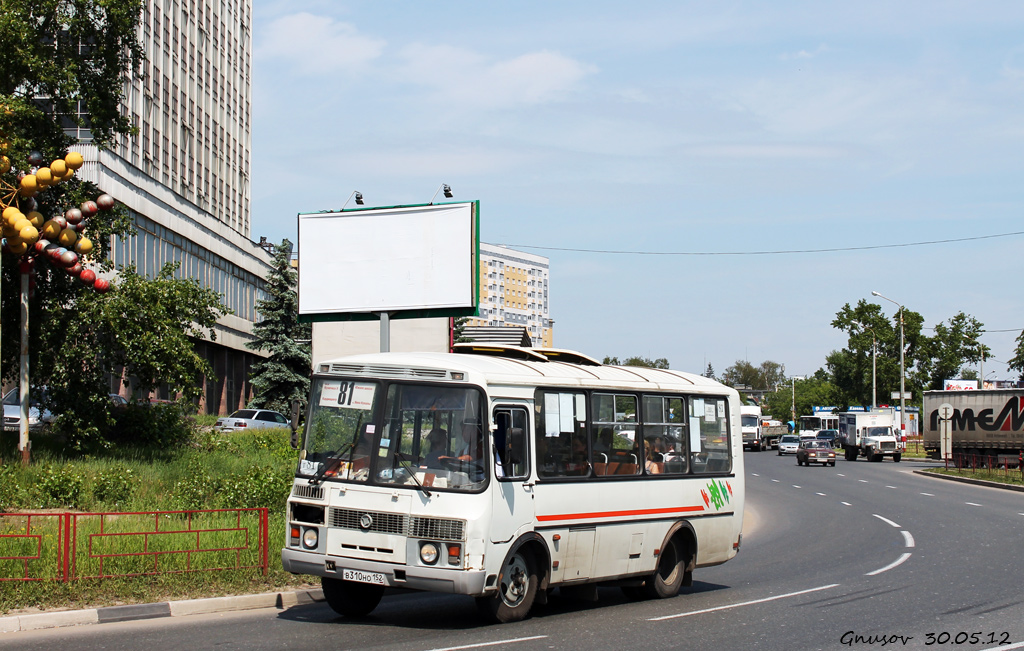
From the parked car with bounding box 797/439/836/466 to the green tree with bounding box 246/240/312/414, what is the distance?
2538cm

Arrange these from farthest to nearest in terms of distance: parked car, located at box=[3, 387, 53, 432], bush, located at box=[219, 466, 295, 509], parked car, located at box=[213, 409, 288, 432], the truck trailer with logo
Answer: the truck trailer with logo < parked car, located at box=[213, 409, 288, 432] < parked car, located at box=[3, 387, 53, 432] < bush, located at box=[219, 466, 295, 509]

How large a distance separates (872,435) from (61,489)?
55511 mm

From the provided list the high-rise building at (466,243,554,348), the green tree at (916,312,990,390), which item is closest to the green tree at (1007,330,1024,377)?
the green tree at (916,312,990,390)

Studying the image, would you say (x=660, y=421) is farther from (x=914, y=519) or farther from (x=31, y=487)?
(x=914, y=519)

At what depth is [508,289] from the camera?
192 meters

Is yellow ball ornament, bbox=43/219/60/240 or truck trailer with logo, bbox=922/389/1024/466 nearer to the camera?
yellow ball ornament, bbox=43/219/60/240

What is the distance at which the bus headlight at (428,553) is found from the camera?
10102 millimetres

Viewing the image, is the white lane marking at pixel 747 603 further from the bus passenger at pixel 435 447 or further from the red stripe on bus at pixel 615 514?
the bus passenger at pixel 435 447

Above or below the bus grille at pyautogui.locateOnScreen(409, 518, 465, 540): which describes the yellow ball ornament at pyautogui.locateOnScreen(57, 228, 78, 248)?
above

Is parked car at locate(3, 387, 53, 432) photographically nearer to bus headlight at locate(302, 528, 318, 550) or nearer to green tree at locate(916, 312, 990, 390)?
bus headlight at locate(302, 528, 318, 550)

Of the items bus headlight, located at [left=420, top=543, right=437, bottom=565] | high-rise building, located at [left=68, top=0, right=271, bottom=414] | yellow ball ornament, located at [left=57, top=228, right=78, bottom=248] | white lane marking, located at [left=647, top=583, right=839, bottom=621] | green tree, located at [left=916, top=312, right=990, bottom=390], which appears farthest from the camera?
green tree, located at [left=916, top=312, right=990, bottom=390]

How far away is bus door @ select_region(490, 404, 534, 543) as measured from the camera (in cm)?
1045

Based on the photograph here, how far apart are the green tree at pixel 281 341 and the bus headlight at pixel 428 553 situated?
42259 mm

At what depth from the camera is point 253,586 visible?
12.0m
